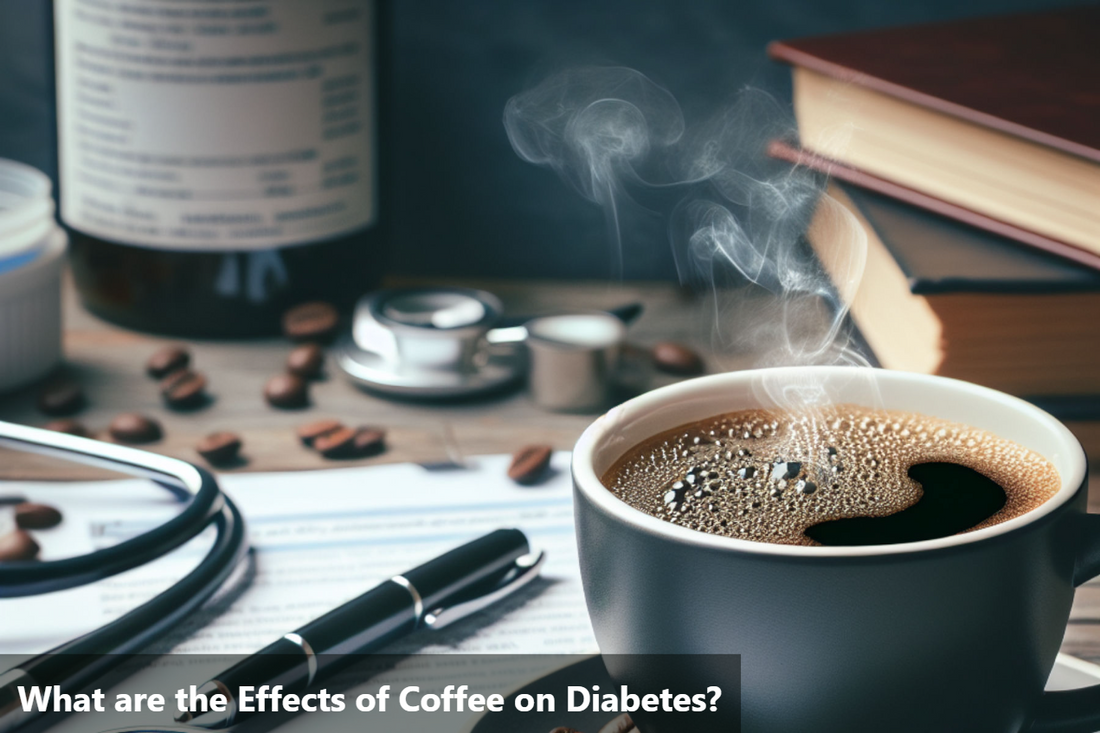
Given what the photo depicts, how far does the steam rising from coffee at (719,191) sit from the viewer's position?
0.68 meters

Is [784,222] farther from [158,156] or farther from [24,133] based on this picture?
[24,133]

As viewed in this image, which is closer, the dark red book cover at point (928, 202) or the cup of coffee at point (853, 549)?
the cup of coffee at point (853, 549)

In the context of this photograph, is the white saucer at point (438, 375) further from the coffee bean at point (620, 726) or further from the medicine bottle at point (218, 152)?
the coffee bean at point (620, 726)

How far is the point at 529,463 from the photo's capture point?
1.92 ft

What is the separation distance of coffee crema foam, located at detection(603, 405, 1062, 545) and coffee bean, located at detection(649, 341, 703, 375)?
12.2 inches

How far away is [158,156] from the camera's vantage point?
710 millimetres

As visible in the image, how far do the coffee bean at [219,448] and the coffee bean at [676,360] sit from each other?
0.84ft

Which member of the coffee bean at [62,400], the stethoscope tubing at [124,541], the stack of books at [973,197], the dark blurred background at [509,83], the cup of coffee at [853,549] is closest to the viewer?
the cup of coffee at [853,549]

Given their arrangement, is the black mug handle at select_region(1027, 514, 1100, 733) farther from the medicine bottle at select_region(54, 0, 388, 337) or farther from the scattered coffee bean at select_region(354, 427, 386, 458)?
the medicine bottle at select_region(54, 0, 388, 337)

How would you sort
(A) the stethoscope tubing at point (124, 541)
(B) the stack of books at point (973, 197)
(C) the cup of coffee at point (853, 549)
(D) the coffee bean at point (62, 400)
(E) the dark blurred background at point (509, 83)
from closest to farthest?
(C) the cup of coffee at point (853, 549) < (A) the stethoscope tubing at point (124, 541) < (B) the stack of books at point (973, 197) < (D) the coffee bean at point (62, 400) < (E) the dark blurred background at point (509, 83)

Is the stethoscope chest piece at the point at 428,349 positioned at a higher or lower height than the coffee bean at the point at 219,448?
higher

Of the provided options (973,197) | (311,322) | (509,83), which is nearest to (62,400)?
(311,322)

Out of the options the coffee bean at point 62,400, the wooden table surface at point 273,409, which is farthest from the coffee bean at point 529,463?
the coffee bean at point 62,400

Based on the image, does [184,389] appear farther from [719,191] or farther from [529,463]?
[719,191]
